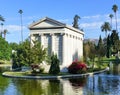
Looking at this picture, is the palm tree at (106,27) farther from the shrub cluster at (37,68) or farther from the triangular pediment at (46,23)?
the shrub cluster at (37,68)

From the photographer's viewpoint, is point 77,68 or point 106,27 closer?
point 77,68

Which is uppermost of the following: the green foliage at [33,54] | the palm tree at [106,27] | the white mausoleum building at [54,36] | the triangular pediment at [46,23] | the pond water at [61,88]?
the palm tree at [106,27]

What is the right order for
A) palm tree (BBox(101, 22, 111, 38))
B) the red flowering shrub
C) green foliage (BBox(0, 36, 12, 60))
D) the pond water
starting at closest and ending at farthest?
the pond water, the red flowering shrub, green foliage (BBox(0, 36, 12, 60)), palm tree (BBox(101, 22, 111, 38))

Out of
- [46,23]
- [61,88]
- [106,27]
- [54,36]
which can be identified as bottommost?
[61,88]

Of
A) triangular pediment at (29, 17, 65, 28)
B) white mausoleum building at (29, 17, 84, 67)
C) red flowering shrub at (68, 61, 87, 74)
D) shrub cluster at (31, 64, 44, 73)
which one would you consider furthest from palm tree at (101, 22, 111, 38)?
shrub cluster at (31, 64, 44, 73)

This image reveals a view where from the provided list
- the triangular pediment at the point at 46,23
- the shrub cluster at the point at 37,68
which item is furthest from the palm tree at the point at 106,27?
the shrub cluster at the point at 37,68

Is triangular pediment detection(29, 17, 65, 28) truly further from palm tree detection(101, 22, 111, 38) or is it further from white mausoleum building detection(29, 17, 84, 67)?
palm tree detection(101, 22, 111, 38)

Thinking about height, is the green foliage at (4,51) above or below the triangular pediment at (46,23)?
below

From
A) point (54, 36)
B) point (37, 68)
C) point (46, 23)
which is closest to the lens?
point (37, 68)

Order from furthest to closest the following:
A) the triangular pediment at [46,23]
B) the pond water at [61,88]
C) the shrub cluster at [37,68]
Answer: the triangular pediment at [46,23] < the shrub cluster at [37,68] < the pond water at [61,88]

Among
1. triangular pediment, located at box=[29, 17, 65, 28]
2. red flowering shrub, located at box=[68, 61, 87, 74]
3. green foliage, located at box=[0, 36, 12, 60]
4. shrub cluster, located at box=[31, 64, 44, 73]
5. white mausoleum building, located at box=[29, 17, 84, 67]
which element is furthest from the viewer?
green foliage, located at box=[0, 36, 12, 60]

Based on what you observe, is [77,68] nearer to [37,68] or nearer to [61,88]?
[37,68]

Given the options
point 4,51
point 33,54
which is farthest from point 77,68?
point 4,51

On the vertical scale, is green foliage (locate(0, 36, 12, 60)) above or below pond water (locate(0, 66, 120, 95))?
above
